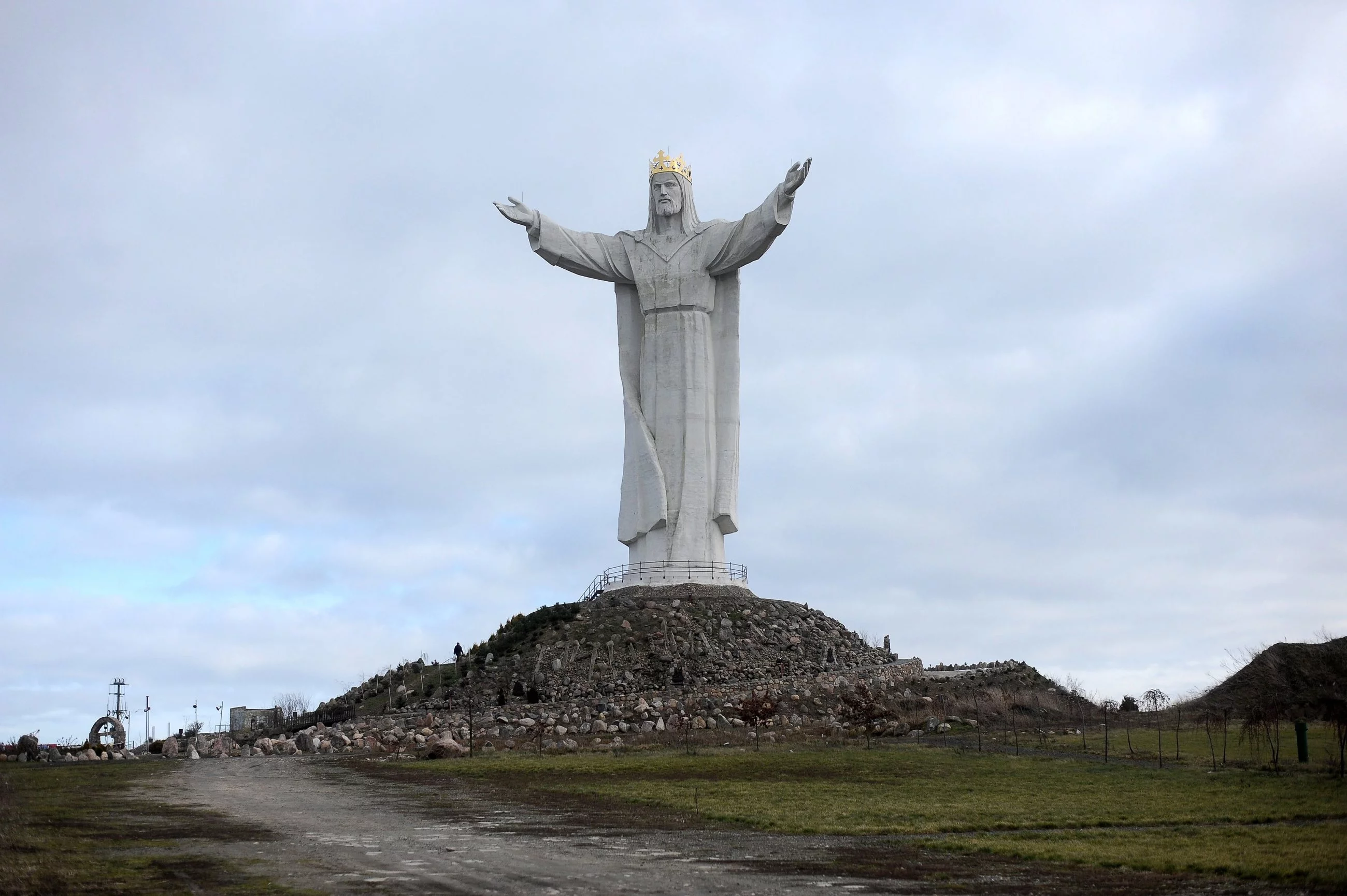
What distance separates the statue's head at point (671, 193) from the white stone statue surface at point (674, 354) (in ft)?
0.10

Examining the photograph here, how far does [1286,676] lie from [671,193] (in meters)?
19.7

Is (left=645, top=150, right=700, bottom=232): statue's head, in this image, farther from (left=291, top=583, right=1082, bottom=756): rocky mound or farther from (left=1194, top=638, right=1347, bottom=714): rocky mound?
(left=1194, top=638, right=1347, bottom=714): rocky mound

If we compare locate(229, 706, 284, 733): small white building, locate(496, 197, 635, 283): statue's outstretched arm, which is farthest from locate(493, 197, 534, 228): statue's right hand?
locate(229, 706, 284, 733): small white building

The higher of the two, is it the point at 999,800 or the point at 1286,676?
the point at 1286,676

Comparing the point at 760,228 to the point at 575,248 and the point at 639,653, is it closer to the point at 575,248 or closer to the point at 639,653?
the point at 575,248

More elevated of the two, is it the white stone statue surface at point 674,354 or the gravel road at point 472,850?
the white stone statue surface at point 674,354

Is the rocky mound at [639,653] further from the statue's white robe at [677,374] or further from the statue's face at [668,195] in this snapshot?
the statue's face at [668,195]

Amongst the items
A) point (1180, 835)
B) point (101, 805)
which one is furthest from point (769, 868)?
point (101, 805)

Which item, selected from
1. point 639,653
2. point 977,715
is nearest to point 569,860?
point 977,715

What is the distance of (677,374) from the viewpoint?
36.0m

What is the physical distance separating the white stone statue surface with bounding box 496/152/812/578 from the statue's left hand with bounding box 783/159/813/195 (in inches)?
78.1

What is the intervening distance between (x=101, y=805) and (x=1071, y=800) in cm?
1160

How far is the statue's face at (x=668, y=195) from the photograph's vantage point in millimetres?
36438

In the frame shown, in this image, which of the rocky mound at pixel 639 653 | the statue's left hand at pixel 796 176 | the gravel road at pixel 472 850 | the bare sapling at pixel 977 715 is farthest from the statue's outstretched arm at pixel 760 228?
the gravel road at pixel 472 850
